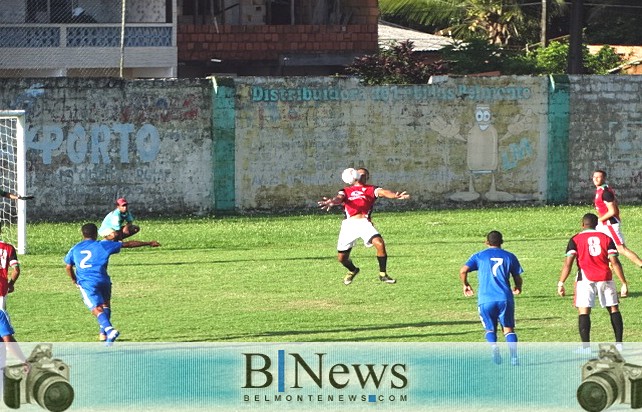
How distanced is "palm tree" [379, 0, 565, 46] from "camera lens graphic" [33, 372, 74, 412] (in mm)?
44287

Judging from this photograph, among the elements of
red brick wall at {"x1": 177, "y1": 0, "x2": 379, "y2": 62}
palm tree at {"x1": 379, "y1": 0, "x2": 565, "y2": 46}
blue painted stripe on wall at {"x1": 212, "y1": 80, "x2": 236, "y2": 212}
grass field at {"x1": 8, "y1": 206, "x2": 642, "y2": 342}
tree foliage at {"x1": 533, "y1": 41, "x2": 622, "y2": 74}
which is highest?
palm tree at {"x1": 379, "y1": 0, "x2": 565, "y2": 46}

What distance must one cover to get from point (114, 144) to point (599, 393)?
2062cm

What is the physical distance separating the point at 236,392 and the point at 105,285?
484 cm

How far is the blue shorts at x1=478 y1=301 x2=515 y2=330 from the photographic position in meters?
15.7

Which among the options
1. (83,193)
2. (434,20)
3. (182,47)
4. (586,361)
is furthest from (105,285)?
(434,20)

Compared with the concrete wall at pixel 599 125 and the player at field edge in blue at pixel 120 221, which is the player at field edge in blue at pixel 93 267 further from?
the concrete wall at pixel 599 125

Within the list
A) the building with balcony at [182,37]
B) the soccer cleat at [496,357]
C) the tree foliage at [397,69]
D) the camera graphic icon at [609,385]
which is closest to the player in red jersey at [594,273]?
the soccer cleat at [496,357]

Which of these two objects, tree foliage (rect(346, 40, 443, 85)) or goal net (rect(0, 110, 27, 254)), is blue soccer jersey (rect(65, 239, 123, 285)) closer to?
goal net (rect(0, 110, 27, 254))

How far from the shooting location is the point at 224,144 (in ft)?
107

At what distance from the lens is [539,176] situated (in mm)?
34625

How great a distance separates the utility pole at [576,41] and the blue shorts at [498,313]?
29755mm

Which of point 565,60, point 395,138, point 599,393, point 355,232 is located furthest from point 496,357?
point 565,60

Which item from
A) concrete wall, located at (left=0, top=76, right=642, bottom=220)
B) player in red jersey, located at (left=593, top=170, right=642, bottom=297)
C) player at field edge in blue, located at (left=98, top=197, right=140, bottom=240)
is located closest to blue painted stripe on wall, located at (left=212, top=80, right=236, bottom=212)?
concrete wall, located at (left=0, top=76, right=642, bottom=220)

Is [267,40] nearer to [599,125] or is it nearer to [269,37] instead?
[269,37]
